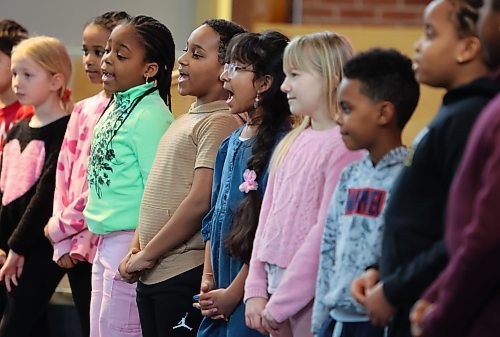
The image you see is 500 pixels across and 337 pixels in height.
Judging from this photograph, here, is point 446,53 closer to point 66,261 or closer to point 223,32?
point 223,32

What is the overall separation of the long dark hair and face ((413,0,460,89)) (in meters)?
0.87

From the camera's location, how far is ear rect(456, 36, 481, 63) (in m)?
2.27

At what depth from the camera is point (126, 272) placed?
3.60 meters

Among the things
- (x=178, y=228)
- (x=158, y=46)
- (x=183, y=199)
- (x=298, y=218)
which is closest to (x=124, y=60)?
(x=158, y=46)

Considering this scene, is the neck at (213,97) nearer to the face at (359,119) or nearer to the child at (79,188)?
the child at (79,188)

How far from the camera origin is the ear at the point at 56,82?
4570 millimetres

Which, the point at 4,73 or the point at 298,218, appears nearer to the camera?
the point at 298,218

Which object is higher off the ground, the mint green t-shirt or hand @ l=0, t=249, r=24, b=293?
the mint green t-shirt

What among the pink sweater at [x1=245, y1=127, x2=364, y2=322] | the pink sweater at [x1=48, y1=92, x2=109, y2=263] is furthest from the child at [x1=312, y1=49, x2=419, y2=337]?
the pink sweater at [x1=48, y1=92, x2=109, y2=263]

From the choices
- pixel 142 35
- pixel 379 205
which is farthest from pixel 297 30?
pixel 379 205

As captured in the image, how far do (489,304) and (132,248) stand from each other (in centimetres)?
188

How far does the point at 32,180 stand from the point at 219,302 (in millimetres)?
1529

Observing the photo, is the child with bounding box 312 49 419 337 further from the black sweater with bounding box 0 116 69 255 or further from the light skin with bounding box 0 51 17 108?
the light skin with bounding box 0 51 17 108

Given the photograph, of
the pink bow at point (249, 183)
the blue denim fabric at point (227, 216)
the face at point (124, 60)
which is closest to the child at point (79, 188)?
the face at point (124, 60)
